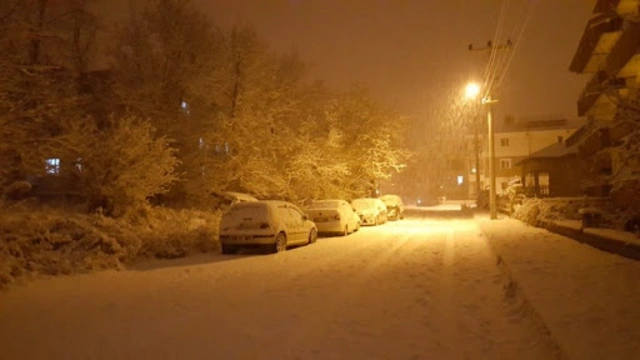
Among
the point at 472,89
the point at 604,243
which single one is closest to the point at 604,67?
the point at 472,89

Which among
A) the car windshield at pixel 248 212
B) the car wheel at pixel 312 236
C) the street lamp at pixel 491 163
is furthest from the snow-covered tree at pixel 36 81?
the street lamp at pixel 491 163

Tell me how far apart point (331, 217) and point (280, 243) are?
21.1ft

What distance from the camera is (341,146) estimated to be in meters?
37.8

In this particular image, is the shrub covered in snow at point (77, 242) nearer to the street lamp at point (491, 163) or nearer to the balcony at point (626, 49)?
the balcony at point (626, 49)

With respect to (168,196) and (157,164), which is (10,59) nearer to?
(157,164)

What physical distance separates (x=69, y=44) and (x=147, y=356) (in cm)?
2328

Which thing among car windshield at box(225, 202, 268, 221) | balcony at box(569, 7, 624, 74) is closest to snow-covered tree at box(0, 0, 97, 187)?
car windshield at box(225, 202, 268, 221)

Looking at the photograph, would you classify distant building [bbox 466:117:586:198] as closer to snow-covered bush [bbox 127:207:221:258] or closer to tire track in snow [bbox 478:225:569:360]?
snow-covered bush [bbox 127:207:221:258]

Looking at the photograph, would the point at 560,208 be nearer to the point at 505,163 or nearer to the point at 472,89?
the point at 472,89

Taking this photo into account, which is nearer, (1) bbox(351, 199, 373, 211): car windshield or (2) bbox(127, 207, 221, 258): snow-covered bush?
(2) bbox(127, 207, 221, 258): snow-covered bush

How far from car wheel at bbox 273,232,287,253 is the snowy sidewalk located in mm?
6390

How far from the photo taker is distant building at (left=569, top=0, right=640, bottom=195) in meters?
18.1

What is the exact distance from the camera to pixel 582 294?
7.89m

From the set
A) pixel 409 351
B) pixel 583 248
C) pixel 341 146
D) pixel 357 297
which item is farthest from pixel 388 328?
pixel 341 146
